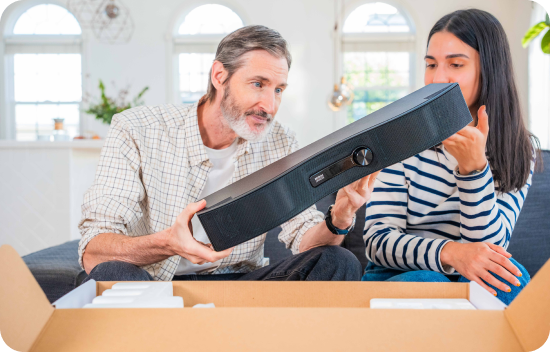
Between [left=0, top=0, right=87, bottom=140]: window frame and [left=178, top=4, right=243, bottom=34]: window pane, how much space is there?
1326mm

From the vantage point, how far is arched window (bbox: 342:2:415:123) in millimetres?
5707

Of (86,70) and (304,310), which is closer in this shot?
(304,310)

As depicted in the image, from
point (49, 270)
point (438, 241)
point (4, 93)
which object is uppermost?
point (4, 93)

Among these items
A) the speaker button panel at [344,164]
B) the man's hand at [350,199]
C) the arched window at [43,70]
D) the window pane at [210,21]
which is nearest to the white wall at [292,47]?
the window pane at [210,21]

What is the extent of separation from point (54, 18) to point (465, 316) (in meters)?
6.44

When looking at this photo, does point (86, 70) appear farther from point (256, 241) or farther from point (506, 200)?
point (506, 200)

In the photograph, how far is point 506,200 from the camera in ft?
3.52

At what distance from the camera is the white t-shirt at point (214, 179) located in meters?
1.14

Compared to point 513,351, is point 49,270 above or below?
below

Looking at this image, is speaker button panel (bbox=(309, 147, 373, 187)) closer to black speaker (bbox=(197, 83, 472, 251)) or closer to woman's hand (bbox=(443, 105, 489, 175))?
black speaker (bbox=(197, 83, 472, 251))

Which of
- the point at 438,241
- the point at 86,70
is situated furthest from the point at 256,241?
the point at 86,70

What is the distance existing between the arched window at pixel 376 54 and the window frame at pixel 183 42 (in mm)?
1378

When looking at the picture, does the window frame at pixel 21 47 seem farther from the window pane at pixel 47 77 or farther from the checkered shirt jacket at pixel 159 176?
the checkered shirt jacket at pixel 159 176

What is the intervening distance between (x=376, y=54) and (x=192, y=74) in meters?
2.36
